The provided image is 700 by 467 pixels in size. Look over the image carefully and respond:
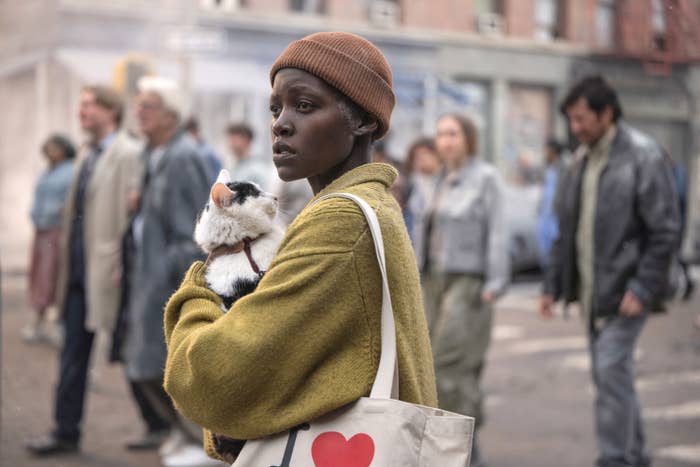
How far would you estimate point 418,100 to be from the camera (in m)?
24.1

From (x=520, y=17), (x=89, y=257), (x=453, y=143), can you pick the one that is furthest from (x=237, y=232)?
(x=520, y=17)

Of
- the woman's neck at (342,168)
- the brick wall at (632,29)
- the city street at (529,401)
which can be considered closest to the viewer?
the woman's neck at (342,168)

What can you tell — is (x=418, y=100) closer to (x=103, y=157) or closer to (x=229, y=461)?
(x=103, y=157)

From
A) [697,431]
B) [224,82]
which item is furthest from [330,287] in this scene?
[224,82]

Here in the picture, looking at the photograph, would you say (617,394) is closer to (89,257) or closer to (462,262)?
(462,262)

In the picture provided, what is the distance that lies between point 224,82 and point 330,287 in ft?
65.9

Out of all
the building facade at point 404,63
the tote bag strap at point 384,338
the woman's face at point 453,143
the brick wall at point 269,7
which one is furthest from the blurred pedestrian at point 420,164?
the brick wall at point 269,7

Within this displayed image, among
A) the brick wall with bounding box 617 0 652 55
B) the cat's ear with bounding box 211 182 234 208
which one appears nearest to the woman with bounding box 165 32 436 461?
the cat's ear with bounding box 211 182 234 208

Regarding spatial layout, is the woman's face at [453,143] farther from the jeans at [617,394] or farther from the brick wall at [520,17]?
the brick wall at [520,17]

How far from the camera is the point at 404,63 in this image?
78.7ft

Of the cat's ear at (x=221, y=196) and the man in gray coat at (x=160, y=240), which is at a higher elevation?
the cat's ear at (x=221, y=196)

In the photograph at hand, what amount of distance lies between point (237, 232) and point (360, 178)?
305 millimetres

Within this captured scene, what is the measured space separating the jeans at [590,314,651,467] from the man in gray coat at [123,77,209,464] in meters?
2.26

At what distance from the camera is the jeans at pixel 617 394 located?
500cm
